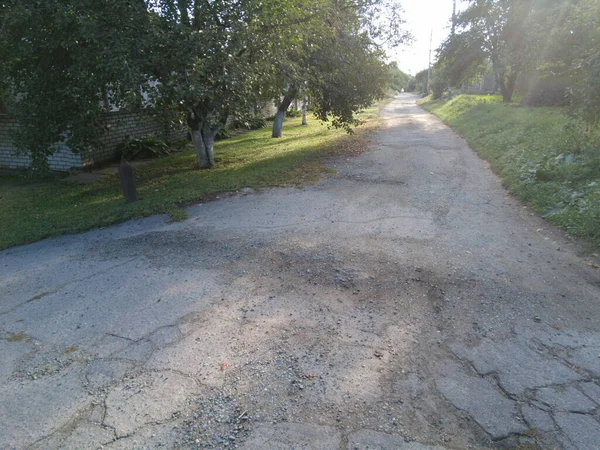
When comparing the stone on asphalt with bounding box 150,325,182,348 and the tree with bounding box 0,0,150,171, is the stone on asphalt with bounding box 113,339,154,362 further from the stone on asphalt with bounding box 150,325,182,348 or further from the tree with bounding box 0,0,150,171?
the tree with bounding box 0,0,150,171

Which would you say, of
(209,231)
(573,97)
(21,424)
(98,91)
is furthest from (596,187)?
(98,91)

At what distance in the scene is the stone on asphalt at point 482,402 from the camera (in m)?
2.43

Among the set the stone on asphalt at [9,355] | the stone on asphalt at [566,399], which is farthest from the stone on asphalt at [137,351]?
the stone on asphalt at [566,399]

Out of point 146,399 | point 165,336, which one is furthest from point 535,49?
point 146,399

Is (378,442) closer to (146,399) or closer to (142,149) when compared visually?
(146,399)

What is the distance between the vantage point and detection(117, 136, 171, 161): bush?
1302 centimetres

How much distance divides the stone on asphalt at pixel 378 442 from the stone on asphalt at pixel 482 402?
1.29 ft

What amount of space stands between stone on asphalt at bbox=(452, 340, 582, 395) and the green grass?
501 cm

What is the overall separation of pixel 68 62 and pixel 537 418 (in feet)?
31.0

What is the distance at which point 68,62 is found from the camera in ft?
26.6

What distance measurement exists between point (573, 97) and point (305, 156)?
6639mm

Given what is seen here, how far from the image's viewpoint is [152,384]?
2.86 m


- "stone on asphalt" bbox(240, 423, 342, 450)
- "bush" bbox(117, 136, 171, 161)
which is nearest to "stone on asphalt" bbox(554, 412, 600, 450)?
"stone on asphalt" bbox(240, 423, 342, 450)

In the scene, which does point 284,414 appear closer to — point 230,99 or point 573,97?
point 230,99
